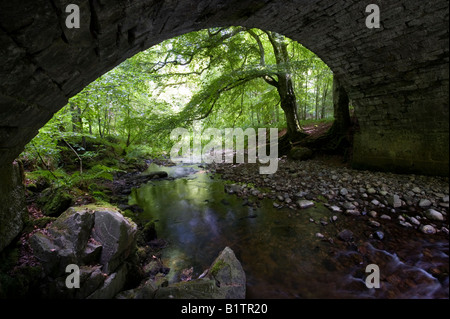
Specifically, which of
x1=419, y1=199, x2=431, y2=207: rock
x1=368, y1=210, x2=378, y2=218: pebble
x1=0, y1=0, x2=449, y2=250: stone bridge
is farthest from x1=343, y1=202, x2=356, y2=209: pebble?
x1=0, y1=0, x2=449, y2=250: stone bridge

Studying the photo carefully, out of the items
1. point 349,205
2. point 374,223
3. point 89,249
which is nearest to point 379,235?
point 374,223

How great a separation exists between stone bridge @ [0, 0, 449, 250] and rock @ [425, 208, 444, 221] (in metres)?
0.90

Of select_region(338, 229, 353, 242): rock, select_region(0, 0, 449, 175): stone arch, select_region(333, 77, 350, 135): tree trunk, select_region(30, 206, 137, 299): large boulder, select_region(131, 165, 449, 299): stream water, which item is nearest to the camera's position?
select_region(0, 0, 449, 175): stone arch

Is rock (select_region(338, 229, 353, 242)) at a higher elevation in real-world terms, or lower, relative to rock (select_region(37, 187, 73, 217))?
lower

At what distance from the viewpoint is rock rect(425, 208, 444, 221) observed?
115 inches

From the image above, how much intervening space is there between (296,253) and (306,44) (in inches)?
166

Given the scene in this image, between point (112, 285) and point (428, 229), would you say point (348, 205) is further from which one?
point (112, 285)

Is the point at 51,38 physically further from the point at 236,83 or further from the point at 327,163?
the point at 327,163

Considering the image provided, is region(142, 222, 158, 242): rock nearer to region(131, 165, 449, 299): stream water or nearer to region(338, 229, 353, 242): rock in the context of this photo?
region(131, 165, 449, 299): stream water

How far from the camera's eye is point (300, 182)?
215 inches

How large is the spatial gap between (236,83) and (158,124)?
10.7 feet
